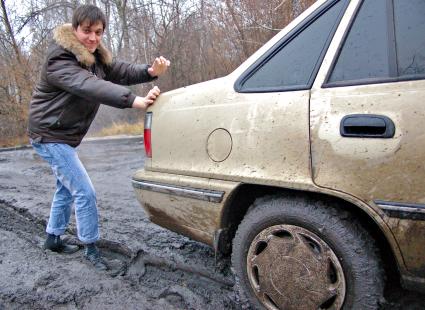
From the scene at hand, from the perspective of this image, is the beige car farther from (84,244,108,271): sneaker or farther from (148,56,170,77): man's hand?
(84,244,108,271): sneaker

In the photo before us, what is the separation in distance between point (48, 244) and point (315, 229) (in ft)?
7.54

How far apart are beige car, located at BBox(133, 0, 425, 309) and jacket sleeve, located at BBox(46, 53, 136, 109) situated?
366 millimetres

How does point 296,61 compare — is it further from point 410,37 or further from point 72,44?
point 72,44

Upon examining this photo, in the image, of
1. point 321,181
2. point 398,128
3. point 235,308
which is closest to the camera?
point 398,128

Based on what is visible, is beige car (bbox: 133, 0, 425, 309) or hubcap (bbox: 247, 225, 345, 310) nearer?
beige car (bbox: 133, 0, 425, 309)

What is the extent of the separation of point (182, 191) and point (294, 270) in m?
0.80

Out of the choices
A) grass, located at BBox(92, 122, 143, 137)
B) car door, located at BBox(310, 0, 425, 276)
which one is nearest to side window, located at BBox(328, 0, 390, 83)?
car door, located at BBox(310, 0, 425, 276)

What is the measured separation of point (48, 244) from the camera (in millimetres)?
3127

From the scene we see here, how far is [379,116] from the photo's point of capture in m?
1.63

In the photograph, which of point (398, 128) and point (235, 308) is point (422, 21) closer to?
point (398, 128)

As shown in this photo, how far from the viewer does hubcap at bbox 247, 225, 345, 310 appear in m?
1.84

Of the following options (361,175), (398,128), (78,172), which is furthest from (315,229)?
(78,172)

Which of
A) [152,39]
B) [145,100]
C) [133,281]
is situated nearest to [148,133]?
[145,100]

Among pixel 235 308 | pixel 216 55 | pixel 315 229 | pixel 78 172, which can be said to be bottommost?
pixel 235 308
